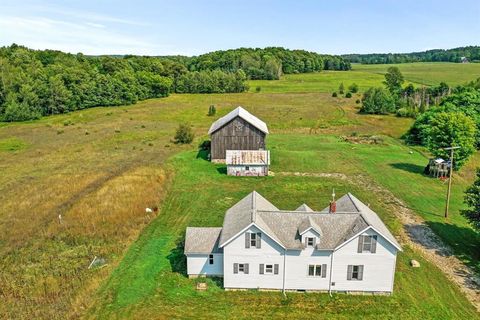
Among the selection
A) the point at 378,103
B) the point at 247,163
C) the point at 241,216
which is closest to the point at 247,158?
the point at 247,163

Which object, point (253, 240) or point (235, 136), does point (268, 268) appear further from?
point (235, 136)

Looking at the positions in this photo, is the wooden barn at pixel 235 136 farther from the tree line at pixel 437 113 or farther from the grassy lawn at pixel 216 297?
the tree line at pixel 437 113

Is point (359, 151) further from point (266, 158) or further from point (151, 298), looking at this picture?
point (151, 298)

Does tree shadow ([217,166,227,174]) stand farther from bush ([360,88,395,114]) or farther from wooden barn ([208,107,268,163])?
bush ([360,88,395,114])

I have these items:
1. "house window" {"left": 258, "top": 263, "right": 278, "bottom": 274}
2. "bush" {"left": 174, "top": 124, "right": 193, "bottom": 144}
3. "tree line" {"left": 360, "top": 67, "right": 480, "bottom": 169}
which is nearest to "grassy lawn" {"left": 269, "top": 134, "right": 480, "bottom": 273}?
"tree line" {"left": 360, "top": 67, "right": 480, "bottom": 169}

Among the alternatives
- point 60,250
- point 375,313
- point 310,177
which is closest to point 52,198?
point 60,250
